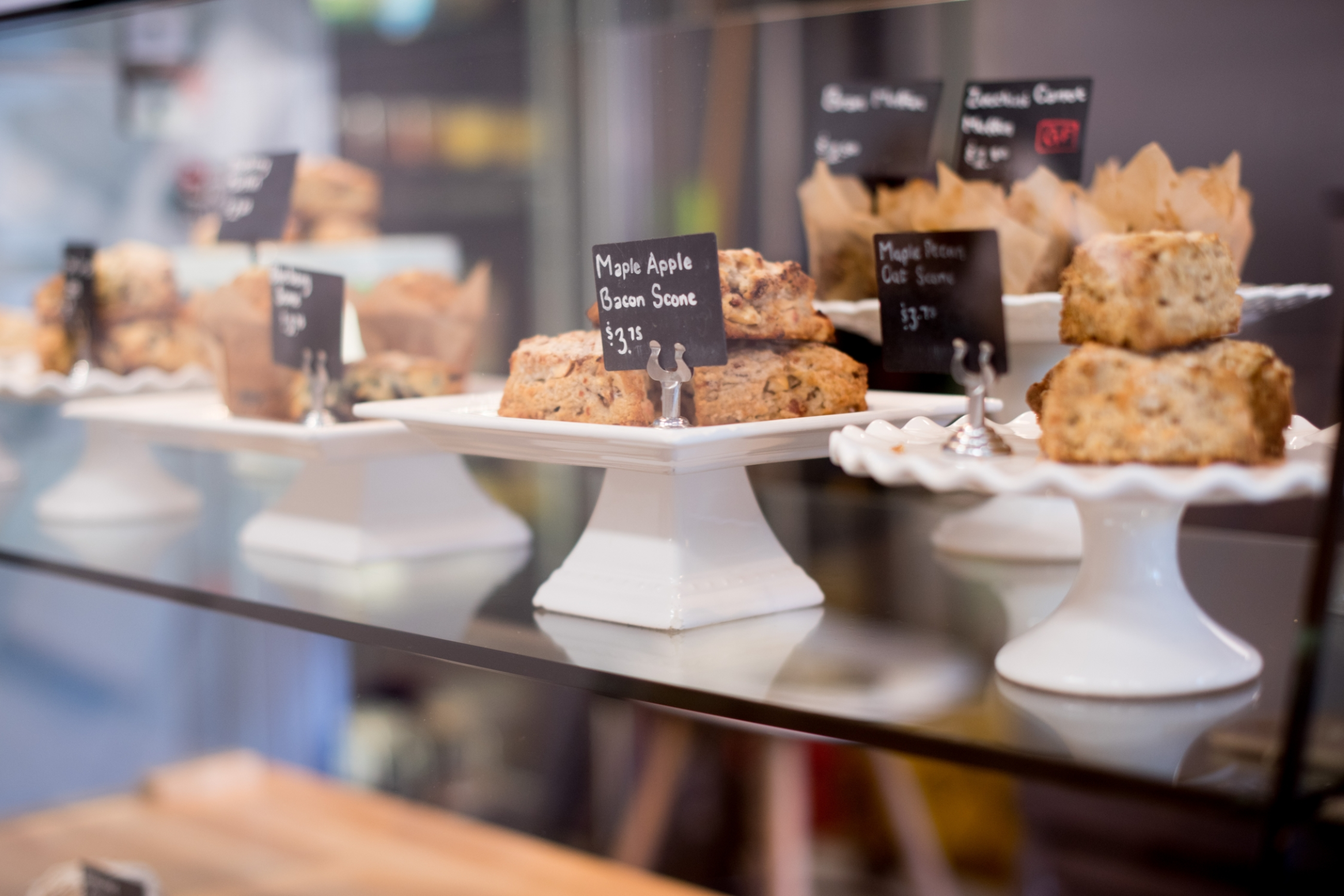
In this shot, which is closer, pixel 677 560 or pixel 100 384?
pixel 677 560

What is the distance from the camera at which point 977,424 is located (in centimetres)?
91

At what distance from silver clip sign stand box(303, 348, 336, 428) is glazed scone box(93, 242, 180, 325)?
42cm

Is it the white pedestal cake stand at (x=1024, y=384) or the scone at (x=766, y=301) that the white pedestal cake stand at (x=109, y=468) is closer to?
the scone at (x=766, y=301)

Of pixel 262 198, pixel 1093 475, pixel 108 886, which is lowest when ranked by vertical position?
pixel 108 886

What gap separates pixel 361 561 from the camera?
50.2 inches

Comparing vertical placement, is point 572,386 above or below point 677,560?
above

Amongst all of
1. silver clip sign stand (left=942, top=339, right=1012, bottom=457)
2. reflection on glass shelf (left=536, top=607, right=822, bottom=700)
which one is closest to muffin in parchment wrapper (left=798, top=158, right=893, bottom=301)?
silver clip sign stand (left=942, top=339, right=1012, bottom=457)

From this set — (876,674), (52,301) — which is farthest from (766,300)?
(52,301)

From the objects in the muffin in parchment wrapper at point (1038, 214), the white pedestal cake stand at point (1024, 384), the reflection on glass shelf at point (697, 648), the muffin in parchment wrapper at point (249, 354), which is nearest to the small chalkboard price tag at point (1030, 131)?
the muffin in parchment wrapper at point (1038, 214)

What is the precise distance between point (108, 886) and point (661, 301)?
1137mm

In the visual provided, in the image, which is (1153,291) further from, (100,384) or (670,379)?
(100,384)

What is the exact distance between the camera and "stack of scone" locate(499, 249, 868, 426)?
3.28 feet

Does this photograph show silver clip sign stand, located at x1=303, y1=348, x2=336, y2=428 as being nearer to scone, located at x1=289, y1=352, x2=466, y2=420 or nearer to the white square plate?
scone, located at x1=289, y1=352, x2=466, y2=420

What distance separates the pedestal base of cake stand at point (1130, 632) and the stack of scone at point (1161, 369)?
0.05 meters
